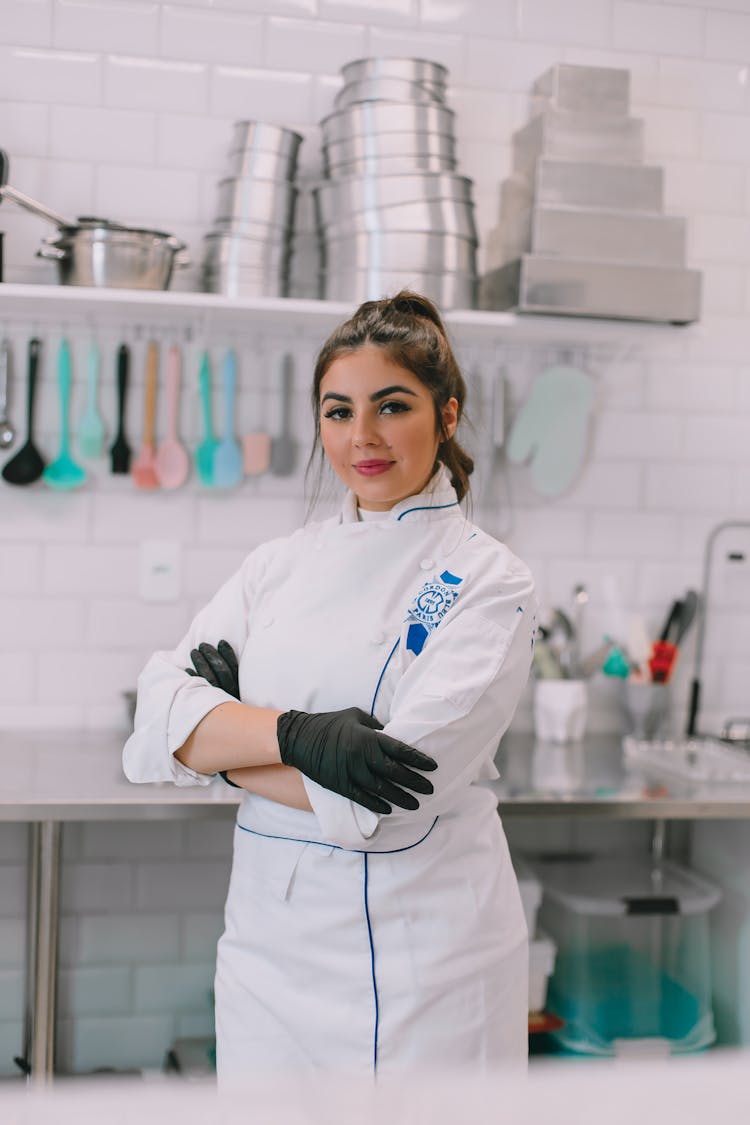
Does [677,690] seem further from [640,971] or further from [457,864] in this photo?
[457,864]

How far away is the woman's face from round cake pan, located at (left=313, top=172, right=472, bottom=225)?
101 centimetres

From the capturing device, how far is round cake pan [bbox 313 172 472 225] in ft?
8.32

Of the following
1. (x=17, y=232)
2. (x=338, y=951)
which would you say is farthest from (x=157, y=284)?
(x=338, y=951)

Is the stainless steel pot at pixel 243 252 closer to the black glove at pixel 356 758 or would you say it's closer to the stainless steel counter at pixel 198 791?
the stainless steel counter at pixel 198 791

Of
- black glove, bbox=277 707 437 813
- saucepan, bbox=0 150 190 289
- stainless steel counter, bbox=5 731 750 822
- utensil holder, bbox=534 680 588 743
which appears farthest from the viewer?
utensil holder, bbox=534 680 588 743

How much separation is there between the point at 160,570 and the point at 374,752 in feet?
4.79

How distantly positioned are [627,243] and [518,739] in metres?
1.17

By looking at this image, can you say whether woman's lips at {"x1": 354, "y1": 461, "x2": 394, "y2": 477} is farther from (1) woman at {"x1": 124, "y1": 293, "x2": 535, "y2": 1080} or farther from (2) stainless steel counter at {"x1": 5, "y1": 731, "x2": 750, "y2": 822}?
(2) stainless steel counter at {"x1": 5, "y1": 731, "x2": 750, "y2": 822}

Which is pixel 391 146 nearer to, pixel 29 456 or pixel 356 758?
pixel 29 456

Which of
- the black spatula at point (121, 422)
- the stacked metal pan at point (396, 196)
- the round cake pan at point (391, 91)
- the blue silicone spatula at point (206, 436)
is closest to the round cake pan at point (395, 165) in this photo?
the stacked metal pan at point (396, 196)

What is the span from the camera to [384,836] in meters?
1.54

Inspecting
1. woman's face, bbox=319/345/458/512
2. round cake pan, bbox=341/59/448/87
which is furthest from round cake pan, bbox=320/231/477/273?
woman's face, bbox=319/345/458/512

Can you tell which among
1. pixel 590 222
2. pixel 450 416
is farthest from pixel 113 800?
pixel 590 222

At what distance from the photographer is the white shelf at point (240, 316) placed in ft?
8.07
